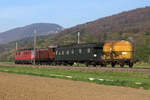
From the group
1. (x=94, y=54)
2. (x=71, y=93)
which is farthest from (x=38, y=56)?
(x=71, y=93)

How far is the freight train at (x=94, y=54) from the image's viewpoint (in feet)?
142

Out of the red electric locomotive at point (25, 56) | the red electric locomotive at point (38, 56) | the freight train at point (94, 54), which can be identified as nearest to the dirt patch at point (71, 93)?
the freight train at point (94, 54)

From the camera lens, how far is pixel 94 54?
45.0 m

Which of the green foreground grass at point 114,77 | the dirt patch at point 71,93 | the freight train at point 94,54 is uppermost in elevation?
the freight train at point 94,54

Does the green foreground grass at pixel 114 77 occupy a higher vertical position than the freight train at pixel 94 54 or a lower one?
lower

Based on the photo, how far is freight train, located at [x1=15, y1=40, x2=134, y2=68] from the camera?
43156 millimetres

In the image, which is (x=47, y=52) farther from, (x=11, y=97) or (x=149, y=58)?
(x=11, y=97)

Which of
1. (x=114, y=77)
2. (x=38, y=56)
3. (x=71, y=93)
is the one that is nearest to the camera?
(x=71, y=93)

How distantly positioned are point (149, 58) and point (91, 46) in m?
27.6

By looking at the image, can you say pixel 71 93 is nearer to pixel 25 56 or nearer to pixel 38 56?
pixel 38 56

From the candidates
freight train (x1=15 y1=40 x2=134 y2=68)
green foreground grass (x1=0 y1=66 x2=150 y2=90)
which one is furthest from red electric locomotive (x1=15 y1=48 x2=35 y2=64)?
green foreground grass (x1=0 y1=66 x2=150 y2=90)

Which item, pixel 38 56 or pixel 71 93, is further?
pixel 38 56

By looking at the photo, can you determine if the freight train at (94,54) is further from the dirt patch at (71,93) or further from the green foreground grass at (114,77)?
the dirt patch at (71,93)

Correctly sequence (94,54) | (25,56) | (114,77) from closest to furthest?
(114,77), (94,54), (25,56)
